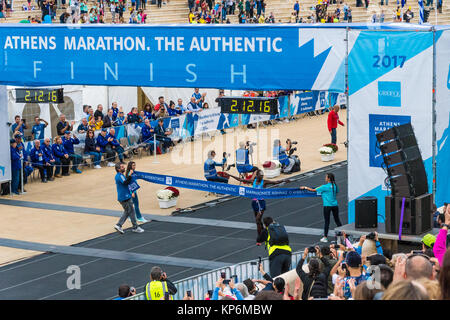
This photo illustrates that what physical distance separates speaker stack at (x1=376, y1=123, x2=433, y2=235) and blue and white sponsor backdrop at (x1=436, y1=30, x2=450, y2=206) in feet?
7.01

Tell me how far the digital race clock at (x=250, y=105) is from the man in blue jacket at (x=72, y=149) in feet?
27.4

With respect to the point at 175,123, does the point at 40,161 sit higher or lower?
lower

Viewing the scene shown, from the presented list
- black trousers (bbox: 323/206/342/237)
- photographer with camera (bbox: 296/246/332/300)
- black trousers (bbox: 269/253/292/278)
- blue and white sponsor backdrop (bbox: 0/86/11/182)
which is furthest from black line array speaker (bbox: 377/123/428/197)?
blue and white sponsor backdrop (bbox: 0/86/11/182)

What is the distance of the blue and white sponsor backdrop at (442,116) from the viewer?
47.5 ft

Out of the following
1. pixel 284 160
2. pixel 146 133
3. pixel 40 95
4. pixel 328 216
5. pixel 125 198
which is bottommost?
pixel 284 160

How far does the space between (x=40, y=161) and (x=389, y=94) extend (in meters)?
12.6

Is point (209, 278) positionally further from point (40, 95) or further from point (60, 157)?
point (60, 157)

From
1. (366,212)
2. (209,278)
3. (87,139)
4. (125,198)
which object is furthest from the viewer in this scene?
(87,139)

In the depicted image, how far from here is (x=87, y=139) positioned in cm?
2614

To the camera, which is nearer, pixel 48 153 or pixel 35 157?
pixel 35 157

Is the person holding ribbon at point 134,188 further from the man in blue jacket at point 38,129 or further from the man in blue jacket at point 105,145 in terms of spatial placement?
the man in blue jacket at point 38,129

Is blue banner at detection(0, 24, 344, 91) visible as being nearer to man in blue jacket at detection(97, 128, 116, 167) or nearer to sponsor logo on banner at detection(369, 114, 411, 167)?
sponsor logo on banner at detection(369, 114, 411, 167)

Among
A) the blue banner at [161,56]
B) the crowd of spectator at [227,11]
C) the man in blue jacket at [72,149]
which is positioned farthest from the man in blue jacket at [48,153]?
the crowd of spectator at [227,11]

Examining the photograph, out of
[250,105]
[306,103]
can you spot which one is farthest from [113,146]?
[306,103]
